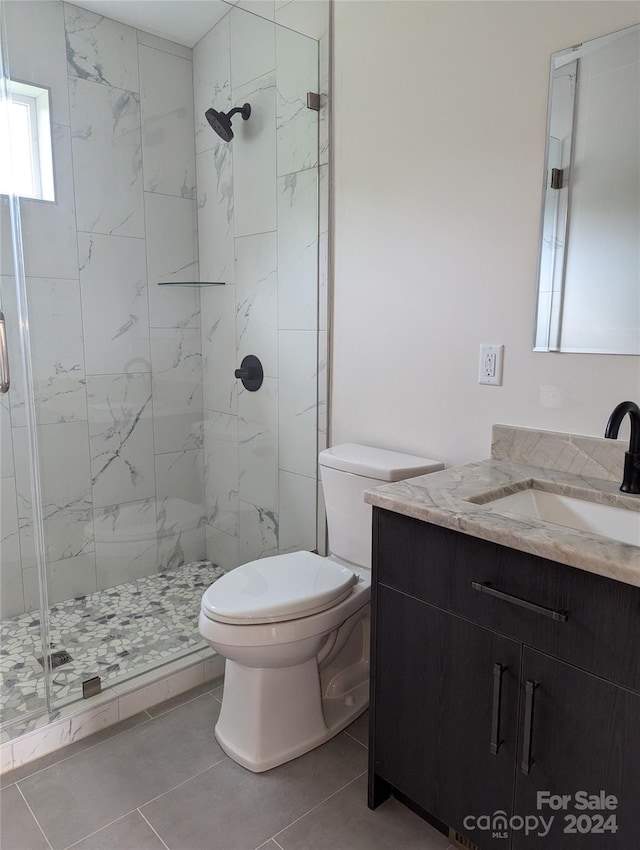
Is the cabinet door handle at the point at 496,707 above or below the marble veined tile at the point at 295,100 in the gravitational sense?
below

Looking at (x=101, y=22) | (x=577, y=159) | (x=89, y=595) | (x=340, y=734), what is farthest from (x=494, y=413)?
(x=101, y=22)

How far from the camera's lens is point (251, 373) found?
2496 millimetres

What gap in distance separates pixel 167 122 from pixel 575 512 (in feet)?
6.92

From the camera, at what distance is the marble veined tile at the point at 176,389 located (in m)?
2.45

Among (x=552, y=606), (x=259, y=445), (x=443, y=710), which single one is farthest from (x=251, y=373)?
(x=552, y=606)

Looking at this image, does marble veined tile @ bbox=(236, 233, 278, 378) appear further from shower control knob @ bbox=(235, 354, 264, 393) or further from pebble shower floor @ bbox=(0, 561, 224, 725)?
pebble shower floor @ bbox=(0, 561, 224, 725)

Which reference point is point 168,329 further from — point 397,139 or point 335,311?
point 397,139

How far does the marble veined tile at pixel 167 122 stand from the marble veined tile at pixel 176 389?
1.96ft

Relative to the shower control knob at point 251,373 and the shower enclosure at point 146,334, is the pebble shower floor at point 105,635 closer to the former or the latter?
the shower enclosure at point 146,334

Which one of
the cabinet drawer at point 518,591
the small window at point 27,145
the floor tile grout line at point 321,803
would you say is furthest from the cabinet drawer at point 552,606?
the small window at point 27,145

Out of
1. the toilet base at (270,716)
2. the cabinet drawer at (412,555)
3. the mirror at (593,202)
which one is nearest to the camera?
the cabinet drawer at (412,555)

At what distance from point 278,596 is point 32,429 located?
1011 millimetres

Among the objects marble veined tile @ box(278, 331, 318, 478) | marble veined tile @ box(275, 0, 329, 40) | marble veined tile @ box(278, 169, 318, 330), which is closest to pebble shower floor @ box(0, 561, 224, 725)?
marble veined tile @ box(278, 331, 318, 478)

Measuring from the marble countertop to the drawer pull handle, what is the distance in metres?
0.10
